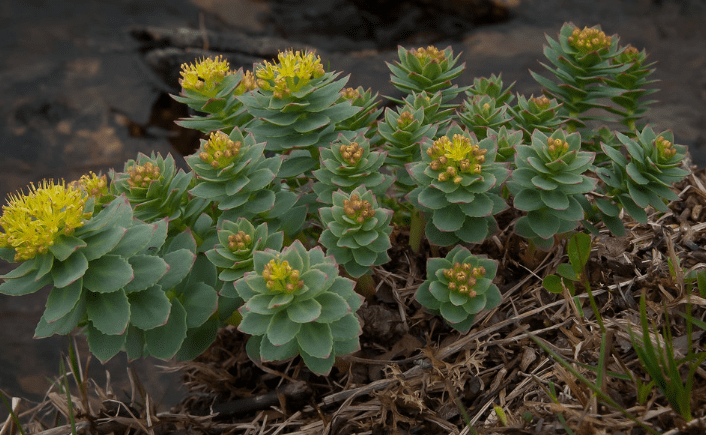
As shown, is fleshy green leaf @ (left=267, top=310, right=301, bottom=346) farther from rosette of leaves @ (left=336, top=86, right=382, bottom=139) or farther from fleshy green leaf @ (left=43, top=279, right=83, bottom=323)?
rosette of leaves @ (left=336, top=86, right=382, bottom=139)

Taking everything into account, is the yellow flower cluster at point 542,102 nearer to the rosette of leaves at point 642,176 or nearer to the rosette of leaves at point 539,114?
the rosette of leaves at point 539,114

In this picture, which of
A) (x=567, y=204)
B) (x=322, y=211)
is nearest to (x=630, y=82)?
(x=567, y=204)

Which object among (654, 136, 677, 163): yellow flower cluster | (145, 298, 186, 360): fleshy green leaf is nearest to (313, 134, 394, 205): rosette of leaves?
(145, 298, 186, 360): fleshy green leaf

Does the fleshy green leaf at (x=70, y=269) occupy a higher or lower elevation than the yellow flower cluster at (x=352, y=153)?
lower

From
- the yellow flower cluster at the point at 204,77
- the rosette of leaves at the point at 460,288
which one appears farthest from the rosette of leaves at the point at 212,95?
the rosette of leaves at the point at 460,288

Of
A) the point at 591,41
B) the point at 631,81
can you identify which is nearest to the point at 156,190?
the point at 591,41

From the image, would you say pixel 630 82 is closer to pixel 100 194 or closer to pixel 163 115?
pixel 100 194

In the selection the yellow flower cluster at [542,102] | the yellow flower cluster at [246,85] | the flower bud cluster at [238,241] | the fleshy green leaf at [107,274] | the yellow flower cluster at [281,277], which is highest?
the yellow flower cluster at [542,102]

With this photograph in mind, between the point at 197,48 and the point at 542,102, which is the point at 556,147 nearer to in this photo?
the point at 542,102
